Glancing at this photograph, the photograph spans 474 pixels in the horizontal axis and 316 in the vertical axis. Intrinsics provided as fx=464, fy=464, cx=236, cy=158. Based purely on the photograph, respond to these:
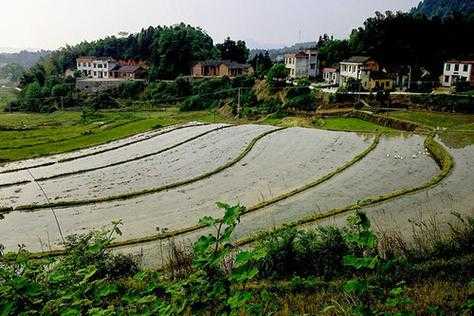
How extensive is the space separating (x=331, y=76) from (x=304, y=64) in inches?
261

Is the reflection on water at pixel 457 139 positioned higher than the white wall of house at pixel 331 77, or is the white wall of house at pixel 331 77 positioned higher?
the white wall of house at pixel 331 77

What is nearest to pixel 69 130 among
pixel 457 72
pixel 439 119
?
pixel 439 119

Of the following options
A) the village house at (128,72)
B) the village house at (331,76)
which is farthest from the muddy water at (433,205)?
the village house at (128,72)

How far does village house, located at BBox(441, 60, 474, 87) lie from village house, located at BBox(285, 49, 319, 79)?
18.0 metres

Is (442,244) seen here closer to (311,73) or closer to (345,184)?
(345,184)

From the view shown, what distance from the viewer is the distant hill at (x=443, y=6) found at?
115863 millimetres

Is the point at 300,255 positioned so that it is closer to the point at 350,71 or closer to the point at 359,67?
the point at 359,67

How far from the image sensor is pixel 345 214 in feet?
53.5

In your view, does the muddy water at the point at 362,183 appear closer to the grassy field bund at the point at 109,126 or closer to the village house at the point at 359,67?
the grassy field bund at the point at 109,126

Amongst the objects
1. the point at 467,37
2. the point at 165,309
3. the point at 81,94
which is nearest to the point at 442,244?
the point at 165,309

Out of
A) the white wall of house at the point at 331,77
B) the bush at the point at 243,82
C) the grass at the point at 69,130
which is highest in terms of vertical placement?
the white wall of house at the point at 331,77

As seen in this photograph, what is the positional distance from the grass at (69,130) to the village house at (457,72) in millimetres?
22425

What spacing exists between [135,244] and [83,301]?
39.1 feet

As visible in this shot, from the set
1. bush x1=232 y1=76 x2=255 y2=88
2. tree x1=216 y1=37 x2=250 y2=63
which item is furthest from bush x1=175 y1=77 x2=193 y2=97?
tree x1=216 y1=37 x2=250 y2=63
